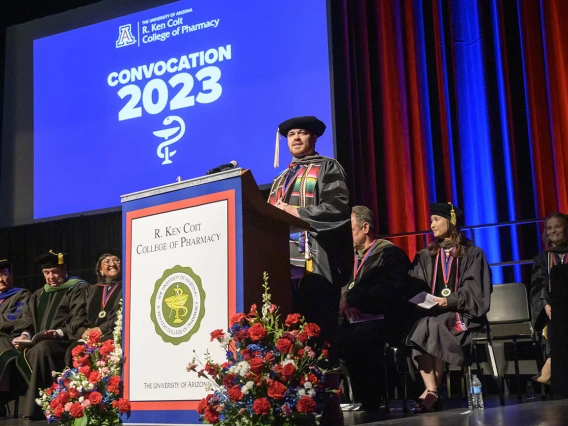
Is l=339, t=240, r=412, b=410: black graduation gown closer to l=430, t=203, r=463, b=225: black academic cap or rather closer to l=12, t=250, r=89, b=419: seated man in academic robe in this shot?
l=430, t=203, r=463, b=225: black academic cap

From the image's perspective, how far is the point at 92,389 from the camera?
8.34 feet

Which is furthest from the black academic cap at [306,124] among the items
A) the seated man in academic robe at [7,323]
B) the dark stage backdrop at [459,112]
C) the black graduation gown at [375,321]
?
the seated man in academic robe at [7,323]

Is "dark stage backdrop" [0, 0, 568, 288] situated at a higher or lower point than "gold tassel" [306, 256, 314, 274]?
higher

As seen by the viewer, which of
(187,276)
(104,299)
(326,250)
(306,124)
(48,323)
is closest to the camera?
(187,276)

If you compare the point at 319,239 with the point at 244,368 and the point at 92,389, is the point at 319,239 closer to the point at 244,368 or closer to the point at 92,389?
the point at 244,368

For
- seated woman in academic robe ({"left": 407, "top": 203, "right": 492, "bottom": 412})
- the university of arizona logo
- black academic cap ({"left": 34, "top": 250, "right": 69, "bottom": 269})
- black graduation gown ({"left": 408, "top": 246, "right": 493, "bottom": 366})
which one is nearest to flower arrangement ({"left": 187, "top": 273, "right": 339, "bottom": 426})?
seated woman in academic robe ({"left": 407, "top": 203, "right": 492, "bottom": 412})

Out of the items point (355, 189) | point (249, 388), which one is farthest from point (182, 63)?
point (249, 388)

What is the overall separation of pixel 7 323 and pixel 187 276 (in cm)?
441

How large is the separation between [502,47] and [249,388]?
502 centimetres

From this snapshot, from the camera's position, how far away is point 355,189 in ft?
22.1

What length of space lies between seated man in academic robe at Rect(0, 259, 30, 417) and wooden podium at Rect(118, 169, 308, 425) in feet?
11.9

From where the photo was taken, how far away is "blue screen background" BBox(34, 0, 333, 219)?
6336 millimetres

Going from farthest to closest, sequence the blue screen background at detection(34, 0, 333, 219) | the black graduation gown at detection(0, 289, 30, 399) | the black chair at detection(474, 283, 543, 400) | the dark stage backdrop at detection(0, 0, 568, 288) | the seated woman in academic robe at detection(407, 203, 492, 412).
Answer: the blue screen background at detection(34, 0, 333, 219), the dark stage backdrop at detection(0, 0, 568, 288), the black graduation gown at detection(0, 289, 30, 399), the black chair at detection(474, 283, 543, 400), the seated woman in academic robe at detection(407, 203, 492, 412)

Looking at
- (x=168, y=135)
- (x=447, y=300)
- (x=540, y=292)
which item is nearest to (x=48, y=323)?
(x=168, y=135)
